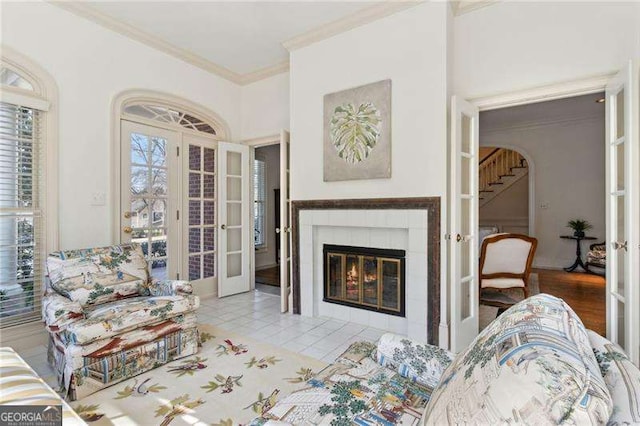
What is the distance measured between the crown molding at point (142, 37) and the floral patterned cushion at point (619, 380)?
14.2ft

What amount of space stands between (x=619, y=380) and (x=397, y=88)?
2752mm

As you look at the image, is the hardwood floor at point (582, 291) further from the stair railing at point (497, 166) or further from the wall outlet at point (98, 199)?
the wall outlet at point (98, 199)

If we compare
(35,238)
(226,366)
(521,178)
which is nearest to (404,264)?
(226,366)

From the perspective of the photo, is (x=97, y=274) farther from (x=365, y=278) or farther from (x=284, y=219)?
(x=365, y=278)

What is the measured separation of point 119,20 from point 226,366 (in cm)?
349

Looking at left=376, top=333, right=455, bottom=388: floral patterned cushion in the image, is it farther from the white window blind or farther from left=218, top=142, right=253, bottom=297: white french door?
left=218, top=142, right=253, bottom=297: white french door

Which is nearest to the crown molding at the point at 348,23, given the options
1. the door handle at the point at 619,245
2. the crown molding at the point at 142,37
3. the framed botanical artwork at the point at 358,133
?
the framed botanical artwork at the point at 358,133

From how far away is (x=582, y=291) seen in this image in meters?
4.55

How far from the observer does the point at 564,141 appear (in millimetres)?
6242

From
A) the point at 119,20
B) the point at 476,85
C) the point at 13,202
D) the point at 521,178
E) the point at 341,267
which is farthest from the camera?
the point at 521,178

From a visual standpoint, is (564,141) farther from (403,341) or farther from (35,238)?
(35,238)

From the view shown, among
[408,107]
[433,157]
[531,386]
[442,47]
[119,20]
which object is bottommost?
[531,386]

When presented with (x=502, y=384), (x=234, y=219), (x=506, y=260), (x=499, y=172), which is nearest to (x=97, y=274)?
(x=234, y=219)

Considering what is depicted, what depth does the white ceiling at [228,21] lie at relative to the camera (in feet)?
10.0
